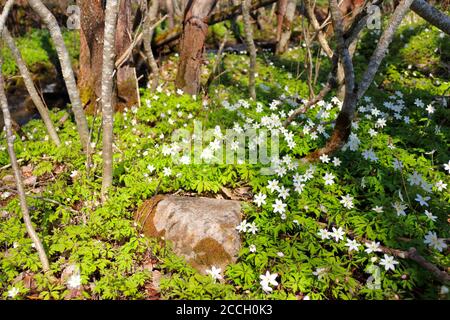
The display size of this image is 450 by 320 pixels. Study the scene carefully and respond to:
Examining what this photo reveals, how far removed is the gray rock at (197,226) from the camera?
3.61 meters

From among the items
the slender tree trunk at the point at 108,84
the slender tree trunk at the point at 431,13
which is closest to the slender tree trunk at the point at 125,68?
the slender tree trunk at the point at 108,84

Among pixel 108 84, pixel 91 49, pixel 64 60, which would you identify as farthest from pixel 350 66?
pixel 91 49

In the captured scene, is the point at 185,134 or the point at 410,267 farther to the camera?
the point at 185,134

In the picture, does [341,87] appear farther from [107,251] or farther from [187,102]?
[107,251]

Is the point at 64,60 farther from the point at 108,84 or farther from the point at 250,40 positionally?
the point at 250,40

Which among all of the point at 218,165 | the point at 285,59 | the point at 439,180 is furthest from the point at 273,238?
the point at 285,59

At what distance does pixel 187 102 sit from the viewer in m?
6.32

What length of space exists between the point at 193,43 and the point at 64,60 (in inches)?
107

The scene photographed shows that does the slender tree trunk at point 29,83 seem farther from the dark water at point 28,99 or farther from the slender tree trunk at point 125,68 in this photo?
the dark water at point 28,99

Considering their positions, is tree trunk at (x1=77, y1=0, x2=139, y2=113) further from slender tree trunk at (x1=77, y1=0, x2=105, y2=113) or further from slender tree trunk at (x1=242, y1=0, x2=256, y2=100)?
slender tree trunk at (x1=242, y1=0, x2=256, y2=100)

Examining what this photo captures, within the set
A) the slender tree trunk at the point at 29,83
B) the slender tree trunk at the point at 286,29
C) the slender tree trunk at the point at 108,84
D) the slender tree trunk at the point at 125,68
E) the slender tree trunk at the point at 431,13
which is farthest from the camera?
the slender tree trunk at the point at 286,29

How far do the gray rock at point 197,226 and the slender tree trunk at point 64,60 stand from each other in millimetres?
1362

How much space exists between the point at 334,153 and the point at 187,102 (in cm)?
298
